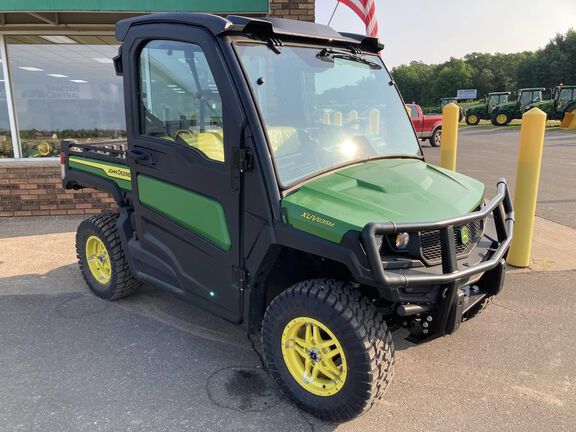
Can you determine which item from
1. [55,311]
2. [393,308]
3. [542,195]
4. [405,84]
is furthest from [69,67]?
[405,84]

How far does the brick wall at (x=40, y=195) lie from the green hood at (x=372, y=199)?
5131 mm

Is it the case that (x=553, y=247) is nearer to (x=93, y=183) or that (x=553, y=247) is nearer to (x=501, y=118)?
(x=93, y=183)

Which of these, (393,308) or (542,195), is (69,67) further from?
(542,195)

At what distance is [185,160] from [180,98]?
0.41 m

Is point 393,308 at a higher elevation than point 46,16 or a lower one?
lower

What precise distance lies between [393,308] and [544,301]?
7.24 feet

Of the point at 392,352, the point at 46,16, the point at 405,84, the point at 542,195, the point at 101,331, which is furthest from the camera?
the point at 405,84

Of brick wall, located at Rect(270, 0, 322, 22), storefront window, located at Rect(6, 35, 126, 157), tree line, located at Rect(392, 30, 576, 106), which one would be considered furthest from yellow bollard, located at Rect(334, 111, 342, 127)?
tree line, located at Rect(392, 30, 576, 106)

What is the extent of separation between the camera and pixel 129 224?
12.2ft

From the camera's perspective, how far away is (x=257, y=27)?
2.64 meters

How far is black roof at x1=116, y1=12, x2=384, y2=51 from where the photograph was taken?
8.44ft

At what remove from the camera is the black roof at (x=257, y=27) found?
2572 millimetres

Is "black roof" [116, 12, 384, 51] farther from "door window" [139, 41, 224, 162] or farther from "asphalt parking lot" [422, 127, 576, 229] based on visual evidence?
"asphalt parking lot" [422, 127, 576, 229]

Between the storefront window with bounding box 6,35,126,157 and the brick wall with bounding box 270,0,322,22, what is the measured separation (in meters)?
2.59
